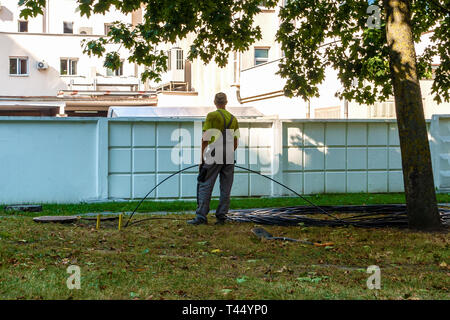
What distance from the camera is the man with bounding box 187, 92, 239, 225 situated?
33.7 feet

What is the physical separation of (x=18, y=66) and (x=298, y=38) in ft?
103

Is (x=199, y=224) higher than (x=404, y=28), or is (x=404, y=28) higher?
(x=404, y=28)

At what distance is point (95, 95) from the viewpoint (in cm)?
3909

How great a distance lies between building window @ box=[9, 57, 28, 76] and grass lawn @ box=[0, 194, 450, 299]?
31.8m

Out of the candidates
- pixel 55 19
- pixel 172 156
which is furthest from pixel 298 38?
pixel 55 19

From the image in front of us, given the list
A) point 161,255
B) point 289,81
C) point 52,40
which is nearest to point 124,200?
point 289,81

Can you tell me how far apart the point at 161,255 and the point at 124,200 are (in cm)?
752

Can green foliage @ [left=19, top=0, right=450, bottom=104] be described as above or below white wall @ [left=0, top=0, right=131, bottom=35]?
below

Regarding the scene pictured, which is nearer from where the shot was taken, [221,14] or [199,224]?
[199,224]

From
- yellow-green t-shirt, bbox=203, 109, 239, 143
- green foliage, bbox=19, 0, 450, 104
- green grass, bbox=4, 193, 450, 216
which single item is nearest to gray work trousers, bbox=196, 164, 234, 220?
yellow-green t-shirt, bbox=203, 109, 239, 143

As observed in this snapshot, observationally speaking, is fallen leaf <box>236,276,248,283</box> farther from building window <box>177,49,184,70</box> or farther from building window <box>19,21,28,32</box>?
building window <box>19,21,28,32</box>
